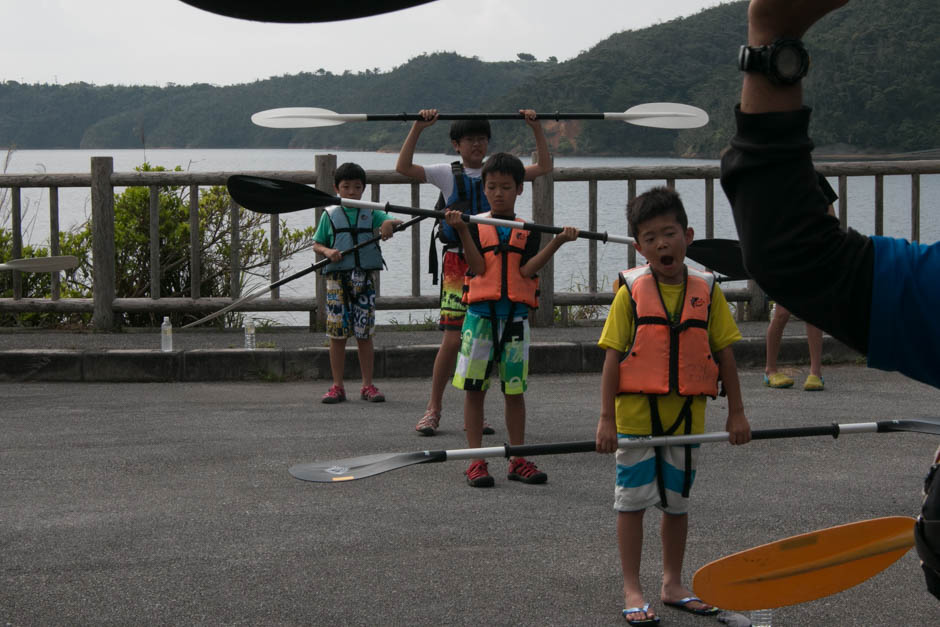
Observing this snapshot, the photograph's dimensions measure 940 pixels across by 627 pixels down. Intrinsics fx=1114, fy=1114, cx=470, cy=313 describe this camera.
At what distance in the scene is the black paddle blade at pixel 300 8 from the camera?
1114mm

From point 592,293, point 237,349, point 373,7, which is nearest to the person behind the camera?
point 373,7

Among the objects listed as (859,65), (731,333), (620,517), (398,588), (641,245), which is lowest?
(398,588)

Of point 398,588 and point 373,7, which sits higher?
point 373,7

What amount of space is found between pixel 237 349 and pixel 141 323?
6.88ft

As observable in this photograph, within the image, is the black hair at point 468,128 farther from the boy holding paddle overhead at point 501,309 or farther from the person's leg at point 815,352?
the person's leg at point 815,352

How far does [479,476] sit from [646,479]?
5.84 ft

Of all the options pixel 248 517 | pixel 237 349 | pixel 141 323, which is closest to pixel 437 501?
pixel 248 517

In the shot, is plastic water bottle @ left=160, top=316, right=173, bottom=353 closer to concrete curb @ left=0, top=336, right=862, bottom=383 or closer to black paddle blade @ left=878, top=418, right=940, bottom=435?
concrete curb @ left=0, top=336, right=862, bottom=383

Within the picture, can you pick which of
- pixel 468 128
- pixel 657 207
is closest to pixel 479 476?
pixel 657 207

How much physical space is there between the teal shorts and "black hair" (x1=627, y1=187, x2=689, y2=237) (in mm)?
1780

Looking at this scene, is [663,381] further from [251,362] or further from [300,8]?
[251,362]

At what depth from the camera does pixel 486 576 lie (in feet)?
13.9

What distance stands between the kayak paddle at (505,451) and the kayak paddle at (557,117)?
338 cm

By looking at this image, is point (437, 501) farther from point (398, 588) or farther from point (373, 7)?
point (373, 7)
